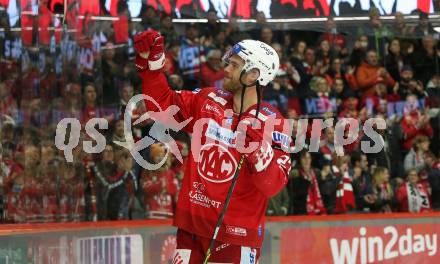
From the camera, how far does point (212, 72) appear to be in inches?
277

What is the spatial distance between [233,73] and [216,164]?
0.43 metres

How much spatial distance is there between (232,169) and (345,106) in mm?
3718

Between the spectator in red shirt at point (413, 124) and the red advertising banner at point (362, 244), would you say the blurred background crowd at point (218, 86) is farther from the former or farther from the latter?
the red advertising banner at point (362, 244)

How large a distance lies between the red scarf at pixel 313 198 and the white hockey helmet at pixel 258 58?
115 inches

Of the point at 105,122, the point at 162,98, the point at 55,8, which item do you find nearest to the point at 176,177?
the point at 105,122

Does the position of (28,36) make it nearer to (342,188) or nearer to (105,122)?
(105,122)

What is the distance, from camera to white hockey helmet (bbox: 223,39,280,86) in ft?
12.7

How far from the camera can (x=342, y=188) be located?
6.96 metres

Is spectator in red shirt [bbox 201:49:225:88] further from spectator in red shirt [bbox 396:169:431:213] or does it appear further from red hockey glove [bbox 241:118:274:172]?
red hockey glove [bbox 241:118:274:172]

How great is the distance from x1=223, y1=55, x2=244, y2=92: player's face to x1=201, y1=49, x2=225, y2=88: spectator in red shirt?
9.87 feet

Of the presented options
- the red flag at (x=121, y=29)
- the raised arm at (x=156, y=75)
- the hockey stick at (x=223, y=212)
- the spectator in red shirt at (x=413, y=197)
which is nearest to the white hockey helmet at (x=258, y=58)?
the raised arm at (x=156, y=75)

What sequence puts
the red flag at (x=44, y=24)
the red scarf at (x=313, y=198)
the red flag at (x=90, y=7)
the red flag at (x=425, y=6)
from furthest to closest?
the red flag at (x=425, y=6) → the red scarf at (x=313, y=198) → the red flag at (x=90, y=7) → the red flag at (x=44, y=24)

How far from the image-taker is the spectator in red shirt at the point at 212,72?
23.0 feet

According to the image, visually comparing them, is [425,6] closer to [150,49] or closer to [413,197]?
[413,197]
